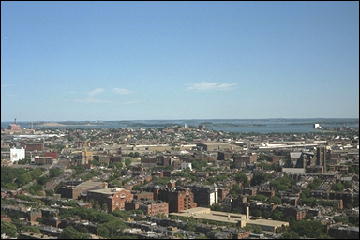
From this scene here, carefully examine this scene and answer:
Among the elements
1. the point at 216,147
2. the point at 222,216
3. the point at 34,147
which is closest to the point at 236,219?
the point at 222,216

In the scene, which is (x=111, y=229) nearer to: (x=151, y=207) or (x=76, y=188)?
(x=151, y=207)

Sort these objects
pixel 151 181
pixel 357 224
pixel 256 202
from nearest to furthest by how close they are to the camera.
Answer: pixel 357 224 → pixel 256 202 → pixel 151 181

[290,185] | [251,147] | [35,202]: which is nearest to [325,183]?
[290,185]

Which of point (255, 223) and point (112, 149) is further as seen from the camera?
point (112, 149)

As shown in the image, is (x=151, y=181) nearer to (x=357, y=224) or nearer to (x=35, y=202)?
(x=35, y=202)

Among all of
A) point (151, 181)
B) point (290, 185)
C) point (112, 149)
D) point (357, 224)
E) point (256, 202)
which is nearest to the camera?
point (357, 224)

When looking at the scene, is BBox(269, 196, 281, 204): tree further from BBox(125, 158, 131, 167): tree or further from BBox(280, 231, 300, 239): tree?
BBox(125, 158, 131, 167): tree
